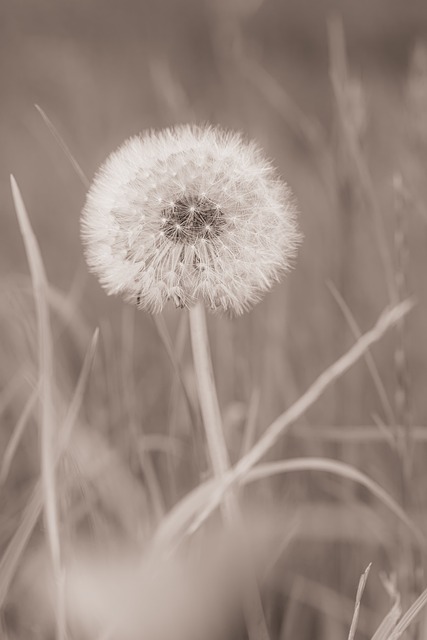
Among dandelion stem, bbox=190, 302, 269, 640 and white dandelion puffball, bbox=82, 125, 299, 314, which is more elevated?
white dandelion puffball, bbox=82, 125, 299, 314

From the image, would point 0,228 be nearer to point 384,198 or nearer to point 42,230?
point 42,230

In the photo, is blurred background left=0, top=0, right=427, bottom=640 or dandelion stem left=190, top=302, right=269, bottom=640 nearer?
dandelion stem left=190, top=302, right=269, bottom=640

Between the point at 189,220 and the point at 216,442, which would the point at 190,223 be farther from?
the point at 216,442

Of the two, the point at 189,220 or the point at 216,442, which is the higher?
the point at 189,220

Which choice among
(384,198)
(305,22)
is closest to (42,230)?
(384,198)

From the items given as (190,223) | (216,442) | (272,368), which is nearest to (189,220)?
(190,223)

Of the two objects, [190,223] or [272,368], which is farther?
[272,368]

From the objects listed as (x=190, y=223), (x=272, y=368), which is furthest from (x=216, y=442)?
(x=272, y=368)
